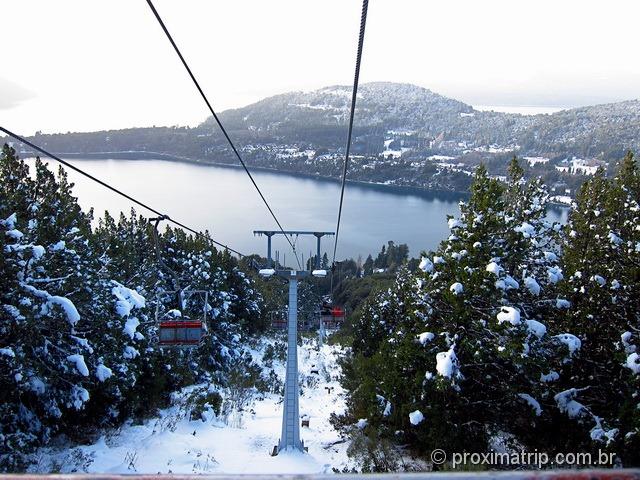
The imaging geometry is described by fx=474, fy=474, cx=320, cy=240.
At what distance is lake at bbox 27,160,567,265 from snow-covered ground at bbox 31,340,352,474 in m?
49.9

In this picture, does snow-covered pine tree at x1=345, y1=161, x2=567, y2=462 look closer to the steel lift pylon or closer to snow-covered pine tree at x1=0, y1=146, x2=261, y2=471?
the steel lift pylon

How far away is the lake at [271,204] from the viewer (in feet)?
275

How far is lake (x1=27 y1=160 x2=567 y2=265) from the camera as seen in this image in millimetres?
83938

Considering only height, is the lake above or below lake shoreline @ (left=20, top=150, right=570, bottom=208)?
below

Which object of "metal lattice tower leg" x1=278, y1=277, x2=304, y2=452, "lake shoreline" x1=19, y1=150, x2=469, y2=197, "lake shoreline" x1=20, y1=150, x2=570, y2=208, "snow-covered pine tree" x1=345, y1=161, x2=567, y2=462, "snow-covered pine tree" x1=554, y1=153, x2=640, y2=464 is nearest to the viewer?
"snow-covered pine tree" x1=554, y1=153, x2=640, y2=464

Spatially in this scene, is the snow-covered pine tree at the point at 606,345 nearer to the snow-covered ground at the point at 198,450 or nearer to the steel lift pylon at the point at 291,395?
the snow-covered ground at the point at 198,450

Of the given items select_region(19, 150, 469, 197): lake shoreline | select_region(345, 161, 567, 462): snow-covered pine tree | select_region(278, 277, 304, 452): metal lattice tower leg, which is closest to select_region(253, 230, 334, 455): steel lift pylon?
select_region(278, 277, 304, 452): metal lattice tower leg

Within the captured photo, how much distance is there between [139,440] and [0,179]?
8.71 metres

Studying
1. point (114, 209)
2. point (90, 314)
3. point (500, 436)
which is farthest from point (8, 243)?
point (114, 209)

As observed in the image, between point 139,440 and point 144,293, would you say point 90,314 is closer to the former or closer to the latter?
point 139,440

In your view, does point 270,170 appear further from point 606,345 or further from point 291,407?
point 606,345

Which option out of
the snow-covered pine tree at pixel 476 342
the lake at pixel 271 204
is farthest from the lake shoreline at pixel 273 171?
the snow-covered pine tree at pixel 476 342

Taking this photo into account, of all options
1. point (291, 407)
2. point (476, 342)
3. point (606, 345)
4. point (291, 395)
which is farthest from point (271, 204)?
point (606, 345)

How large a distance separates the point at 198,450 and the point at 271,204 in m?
97.1
